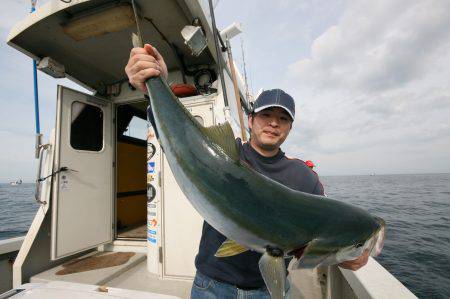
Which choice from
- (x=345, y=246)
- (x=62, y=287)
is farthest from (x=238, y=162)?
(x=62, y=287)

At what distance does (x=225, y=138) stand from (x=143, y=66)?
0.68 m

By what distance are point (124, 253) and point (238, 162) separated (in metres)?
5.17

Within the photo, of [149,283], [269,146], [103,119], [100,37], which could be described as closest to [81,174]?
[103,119]

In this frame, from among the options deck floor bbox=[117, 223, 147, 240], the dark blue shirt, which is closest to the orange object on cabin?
the dark blue shirt

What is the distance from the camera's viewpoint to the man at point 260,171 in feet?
5.95

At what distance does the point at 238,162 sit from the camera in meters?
1.31

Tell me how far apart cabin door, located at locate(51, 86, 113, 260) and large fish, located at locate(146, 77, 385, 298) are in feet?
14.2

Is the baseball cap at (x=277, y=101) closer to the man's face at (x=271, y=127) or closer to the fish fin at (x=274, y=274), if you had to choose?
the man's face at (x=271, y=127)

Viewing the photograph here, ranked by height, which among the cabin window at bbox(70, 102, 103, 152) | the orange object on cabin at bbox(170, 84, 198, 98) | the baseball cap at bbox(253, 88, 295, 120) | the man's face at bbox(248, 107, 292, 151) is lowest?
the man's face at bbox(248, 107, 292, 151)

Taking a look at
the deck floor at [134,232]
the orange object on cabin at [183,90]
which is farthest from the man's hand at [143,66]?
the deck floor at [134,232]

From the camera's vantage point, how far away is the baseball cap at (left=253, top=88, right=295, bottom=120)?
196 centimetres

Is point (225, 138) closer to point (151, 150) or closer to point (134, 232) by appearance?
point (151, 150)

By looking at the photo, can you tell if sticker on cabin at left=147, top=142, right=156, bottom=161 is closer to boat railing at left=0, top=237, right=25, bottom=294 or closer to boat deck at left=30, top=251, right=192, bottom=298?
boat deck at left=30, top=251, right=192, bottom=298

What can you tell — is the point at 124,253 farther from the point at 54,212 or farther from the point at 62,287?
the point at 62,287
